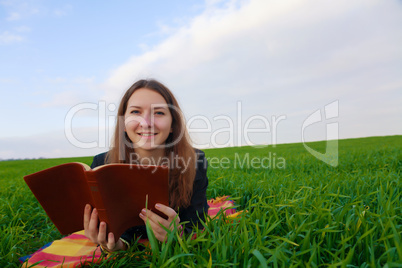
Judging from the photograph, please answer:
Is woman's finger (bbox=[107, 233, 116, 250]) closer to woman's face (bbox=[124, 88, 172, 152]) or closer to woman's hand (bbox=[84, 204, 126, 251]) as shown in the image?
woman's hand (bbox=[84, 204, 126, 251])

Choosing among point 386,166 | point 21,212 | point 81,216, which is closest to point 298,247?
point 81,216

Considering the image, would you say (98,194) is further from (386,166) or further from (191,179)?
(386,166)

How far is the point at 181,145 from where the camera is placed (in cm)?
277

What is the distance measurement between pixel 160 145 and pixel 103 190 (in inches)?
43.6

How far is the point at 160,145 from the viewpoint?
2.56 meters

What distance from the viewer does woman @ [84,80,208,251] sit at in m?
2.39

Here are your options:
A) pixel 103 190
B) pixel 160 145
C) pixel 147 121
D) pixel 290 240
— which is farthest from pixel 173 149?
pixel 290 240

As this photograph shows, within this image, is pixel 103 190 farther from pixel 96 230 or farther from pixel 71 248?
pixel 71 248

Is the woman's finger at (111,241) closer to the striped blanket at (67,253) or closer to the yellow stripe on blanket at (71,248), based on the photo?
the striped blanket at (67,253)

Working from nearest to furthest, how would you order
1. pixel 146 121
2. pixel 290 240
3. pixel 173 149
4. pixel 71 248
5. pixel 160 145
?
pixel 290 240, pixel 146 121, pixel 71 248, pixel 160 145, pixel 173 149

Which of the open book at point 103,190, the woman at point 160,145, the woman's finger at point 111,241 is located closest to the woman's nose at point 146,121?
the woman at point 160,145

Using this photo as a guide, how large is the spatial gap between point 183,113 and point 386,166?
427cm

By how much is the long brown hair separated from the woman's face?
0.17m

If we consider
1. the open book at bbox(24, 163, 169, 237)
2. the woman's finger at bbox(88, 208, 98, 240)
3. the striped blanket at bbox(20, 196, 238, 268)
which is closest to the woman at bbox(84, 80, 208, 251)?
the striped blanket at bbox(20, 196, 238, 268)
